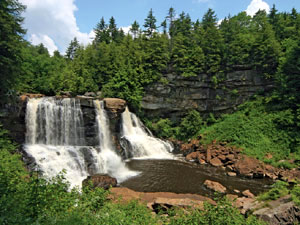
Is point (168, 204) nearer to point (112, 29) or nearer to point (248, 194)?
point (248, 194)

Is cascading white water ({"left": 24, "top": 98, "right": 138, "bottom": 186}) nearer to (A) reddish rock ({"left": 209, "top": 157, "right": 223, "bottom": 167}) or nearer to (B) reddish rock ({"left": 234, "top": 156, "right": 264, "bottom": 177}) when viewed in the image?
(A) reddish rock ({"left": 209, "top": 157, "right": 223, "bottom": 167})

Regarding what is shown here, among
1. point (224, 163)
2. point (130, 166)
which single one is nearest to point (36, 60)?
point (130, 166)

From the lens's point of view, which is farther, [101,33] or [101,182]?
[101,33]

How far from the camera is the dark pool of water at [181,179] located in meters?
13.3

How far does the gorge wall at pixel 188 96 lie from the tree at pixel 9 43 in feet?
54.3

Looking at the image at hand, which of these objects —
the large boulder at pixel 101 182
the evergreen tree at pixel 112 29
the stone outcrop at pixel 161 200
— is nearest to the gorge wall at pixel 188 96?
the large boulder at pixel 101 182

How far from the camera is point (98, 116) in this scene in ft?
64.0

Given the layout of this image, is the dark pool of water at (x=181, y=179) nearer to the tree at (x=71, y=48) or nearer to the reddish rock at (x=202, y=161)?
the reddish rock at (x=202, y=161)

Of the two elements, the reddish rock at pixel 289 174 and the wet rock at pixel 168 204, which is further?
the reddish rock at pixel 289 174

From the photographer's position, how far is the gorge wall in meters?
26.9

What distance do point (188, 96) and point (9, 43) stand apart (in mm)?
22111

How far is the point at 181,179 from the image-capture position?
1498 centimetres

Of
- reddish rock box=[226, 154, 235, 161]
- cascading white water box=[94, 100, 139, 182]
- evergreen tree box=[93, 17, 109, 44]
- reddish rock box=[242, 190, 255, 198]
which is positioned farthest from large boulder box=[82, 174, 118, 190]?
evergreen tree box=[93, 17, 109, 44]

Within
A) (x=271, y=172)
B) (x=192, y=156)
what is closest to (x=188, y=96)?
(x=192, y=156)
